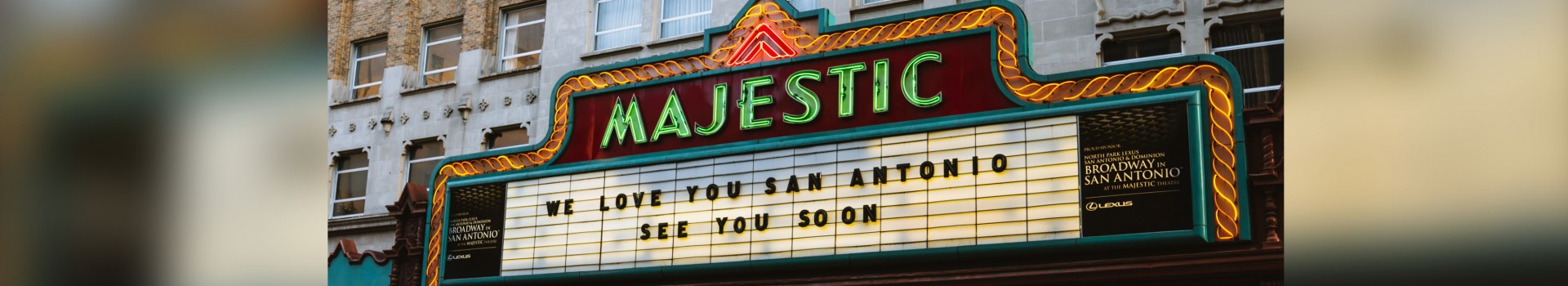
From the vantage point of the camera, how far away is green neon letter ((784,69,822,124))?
16.2m

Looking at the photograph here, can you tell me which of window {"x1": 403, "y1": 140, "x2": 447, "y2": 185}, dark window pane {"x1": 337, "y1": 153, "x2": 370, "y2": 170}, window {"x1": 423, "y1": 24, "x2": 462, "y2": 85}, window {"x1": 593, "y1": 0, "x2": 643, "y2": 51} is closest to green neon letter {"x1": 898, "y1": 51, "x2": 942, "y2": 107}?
window {"x1": 593, "y1": 0, "x2": 643, "y2": 51}

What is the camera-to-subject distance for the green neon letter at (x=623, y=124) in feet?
57.5

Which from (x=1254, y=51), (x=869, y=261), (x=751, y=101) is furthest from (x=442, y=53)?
(x=1254, y=51)

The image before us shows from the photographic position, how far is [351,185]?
84.1ft

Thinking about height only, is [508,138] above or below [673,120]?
above

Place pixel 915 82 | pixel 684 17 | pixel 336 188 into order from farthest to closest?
1. pixel 336 188
2. pixel 684 17
3. pixel 915 82

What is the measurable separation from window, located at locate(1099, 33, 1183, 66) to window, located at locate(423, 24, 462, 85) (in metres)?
13.0

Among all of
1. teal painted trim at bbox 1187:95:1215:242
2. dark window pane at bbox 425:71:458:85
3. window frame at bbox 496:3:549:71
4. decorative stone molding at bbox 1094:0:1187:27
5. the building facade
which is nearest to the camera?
teal painted trim at bbox 1187:95:1215:242

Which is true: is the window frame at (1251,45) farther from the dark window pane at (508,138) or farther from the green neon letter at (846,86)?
the dark window pane at (508,138)

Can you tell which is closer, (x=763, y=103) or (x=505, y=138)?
(x=763, y=103)

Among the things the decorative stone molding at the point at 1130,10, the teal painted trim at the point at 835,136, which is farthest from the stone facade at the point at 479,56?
the teal painted trim at the point at 835,136

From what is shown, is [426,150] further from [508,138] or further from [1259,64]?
[1259,64]

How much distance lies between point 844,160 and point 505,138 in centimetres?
1042

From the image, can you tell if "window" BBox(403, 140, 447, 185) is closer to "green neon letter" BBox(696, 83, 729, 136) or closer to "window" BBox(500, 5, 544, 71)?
"window" BBox(500, 5, 544, 71)
